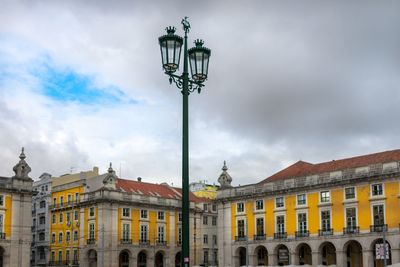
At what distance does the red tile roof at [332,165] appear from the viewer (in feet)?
206

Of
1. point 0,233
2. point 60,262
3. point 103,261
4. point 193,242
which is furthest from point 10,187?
point 193,242

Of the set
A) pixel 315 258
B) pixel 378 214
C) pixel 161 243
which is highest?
pixel 378 214

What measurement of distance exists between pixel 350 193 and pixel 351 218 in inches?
98.6

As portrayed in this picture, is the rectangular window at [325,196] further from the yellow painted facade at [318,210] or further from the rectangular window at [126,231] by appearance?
the rectangular window at [126,231]

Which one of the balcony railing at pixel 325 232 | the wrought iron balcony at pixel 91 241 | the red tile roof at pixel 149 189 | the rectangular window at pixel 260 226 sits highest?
the red tile roof at pixel 149 189

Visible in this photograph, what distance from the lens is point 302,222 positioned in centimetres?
6544

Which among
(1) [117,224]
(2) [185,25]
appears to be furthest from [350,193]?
(2) [185,25]

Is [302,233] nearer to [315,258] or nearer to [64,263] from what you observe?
[315,258]

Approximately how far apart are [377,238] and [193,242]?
32409mm

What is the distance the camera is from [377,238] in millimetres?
58188

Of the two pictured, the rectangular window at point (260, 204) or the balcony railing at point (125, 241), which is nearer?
the rectangular window at point (260, 204)

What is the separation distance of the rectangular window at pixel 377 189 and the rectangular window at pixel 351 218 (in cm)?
291

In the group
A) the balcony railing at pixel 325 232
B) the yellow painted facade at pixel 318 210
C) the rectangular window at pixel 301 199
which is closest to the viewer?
the yellow painted facade at pixel 318 210

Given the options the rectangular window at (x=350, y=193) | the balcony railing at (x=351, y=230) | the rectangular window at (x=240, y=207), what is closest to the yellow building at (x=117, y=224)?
the rectangular window at (x=240, y=207)
